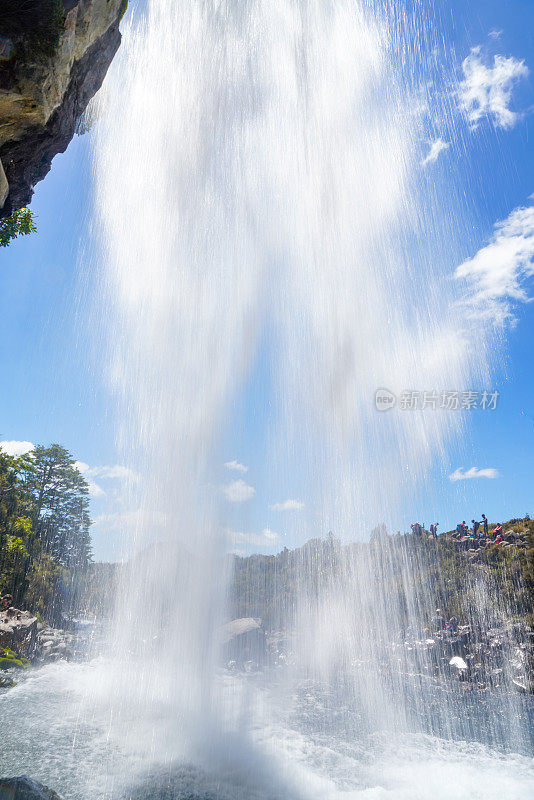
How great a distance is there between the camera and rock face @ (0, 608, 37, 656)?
77.3 ft

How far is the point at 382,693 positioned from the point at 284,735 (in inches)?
542

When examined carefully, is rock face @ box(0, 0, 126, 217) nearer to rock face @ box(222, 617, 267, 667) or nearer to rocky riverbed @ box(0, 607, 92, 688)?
rocky riverbed @ box(0, 607, 92, 688)

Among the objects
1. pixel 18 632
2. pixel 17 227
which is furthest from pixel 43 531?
pixel 17 227

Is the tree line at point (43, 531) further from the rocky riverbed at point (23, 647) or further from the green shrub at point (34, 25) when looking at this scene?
the green shrub at point (34, 25)

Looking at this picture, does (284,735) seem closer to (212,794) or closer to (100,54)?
(212,794)

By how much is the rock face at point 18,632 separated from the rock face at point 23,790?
18.3 m

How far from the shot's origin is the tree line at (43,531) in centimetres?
3064

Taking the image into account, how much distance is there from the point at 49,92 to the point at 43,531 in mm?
43046

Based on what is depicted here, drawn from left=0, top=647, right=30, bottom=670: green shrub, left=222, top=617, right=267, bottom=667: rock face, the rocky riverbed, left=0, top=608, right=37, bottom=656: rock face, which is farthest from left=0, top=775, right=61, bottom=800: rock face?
left=222, top=617, right=267, bottom=667: rock face

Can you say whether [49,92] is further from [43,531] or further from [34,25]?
[43,531]

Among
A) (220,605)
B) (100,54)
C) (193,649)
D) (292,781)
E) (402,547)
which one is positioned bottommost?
(292,781)

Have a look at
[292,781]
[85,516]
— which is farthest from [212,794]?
[85,516]

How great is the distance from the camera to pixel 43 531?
40625 millimetres

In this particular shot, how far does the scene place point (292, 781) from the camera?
1103cm
